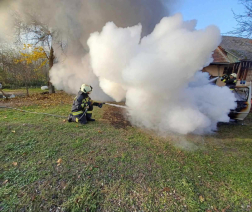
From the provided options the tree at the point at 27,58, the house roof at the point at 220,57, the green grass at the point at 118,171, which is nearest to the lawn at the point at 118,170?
the green grass at the point at 118,171

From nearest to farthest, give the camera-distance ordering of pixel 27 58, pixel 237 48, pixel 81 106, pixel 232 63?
1. pixel 81 106
2. pixel 27 58
3. pixel 232 63
4. pixel 237 48

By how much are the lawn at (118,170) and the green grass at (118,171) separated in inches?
0.4

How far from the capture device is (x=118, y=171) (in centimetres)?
270

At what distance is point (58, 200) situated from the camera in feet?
6.73

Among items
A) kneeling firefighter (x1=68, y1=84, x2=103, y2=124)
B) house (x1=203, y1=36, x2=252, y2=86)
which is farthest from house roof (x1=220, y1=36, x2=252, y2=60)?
kneeling firefighter (x1=68, y1=84, x2=103, y2=124)

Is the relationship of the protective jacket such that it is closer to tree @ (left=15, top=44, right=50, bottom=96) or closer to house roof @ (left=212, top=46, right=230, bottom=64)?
tree @ (left=15, top=44, right=50, bottom=96)

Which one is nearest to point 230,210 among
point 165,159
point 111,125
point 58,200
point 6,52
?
point 165,159

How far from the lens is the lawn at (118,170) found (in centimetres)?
210

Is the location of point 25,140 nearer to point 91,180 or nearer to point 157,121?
point 91,180

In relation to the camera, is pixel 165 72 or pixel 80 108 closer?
pixel 165 72

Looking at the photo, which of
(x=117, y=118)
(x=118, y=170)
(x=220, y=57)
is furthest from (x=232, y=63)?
(x=118, y=170)

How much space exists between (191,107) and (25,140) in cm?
472

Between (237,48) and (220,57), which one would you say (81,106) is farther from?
(237,48)

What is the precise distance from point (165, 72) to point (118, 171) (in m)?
2.71
